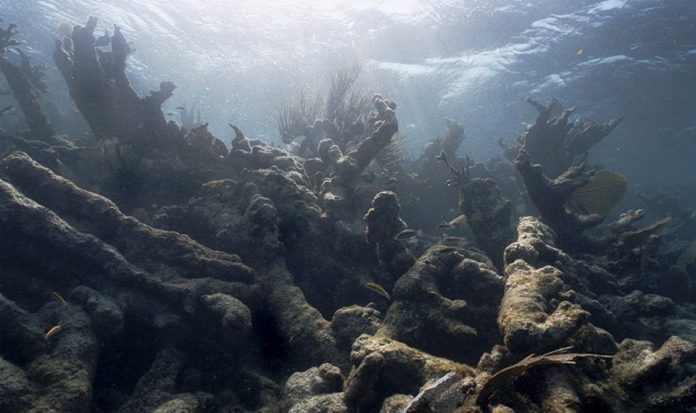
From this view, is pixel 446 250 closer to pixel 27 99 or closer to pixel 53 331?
pixel 53 331

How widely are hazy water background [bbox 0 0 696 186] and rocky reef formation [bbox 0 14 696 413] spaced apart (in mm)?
10355

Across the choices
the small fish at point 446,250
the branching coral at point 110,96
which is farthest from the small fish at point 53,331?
the branching coral at point 110,96

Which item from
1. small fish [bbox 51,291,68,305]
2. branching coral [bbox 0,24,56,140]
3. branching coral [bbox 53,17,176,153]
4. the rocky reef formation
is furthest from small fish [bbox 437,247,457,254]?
branching coral [bbox 0,24,56,140]

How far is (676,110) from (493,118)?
11837 mm

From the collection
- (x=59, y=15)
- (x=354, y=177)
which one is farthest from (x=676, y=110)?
(x=59, y=15)

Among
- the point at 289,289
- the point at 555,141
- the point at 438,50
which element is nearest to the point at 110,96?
the point at 289,289

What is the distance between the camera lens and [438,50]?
2170 cm

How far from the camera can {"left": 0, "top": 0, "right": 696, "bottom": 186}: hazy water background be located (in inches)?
684

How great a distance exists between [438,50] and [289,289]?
65.8ft

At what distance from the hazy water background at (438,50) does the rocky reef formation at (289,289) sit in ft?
34.0

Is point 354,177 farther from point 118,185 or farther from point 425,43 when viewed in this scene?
point 425,43

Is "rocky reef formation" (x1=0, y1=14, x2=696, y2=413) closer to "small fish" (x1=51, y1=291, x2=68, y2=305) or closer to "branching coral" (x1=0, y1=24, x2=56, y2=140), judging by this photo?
"small fish" (x1=51, y1=291, x2=68, y2=305)

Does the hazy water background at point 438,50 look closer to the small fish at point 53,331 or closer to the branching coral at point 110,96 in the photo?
the branching coral at point 110,96

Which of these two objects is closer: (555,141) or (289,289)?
(289,289)
